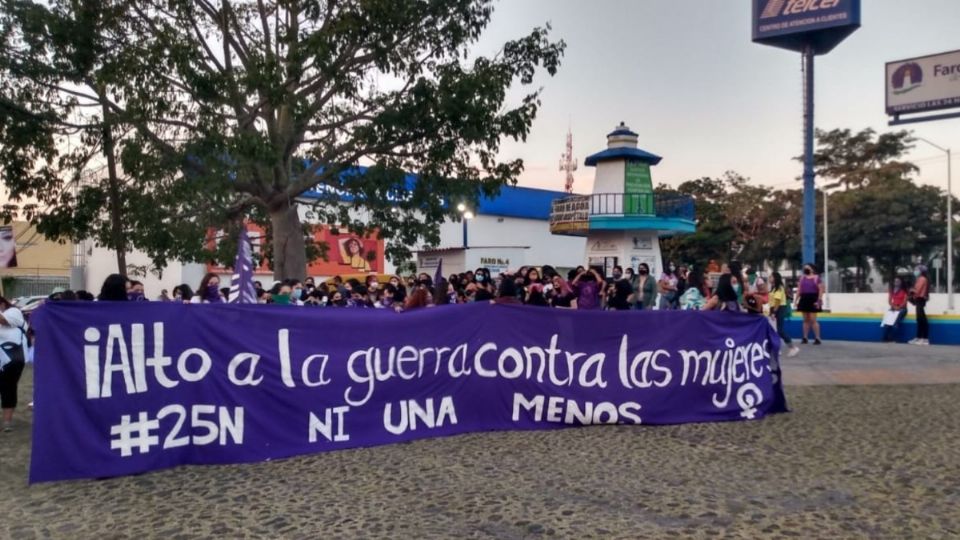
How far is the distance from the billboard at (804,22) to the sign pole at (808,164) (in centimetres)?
62

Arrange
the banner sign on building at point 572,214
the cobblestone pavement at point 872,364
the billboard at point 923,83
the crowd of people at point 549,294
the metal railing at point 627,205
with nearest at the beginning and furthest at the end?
the crowd of people at point 549,294 → the cobblestone pavement at point 872,364 → the metal railing at point 627,205 → the banner sign on building at point 572,214 → the billboard at point 923,83

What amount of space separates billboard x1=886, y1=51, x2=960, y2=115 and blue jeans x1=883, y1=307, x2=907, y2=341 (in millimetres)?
16693

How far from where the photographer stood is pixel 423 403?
750 centimetres

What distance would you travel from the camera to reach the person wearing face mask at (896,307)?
16.9 meters

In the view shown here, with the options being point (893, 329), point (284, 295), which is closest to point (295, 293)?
point (284, 295)

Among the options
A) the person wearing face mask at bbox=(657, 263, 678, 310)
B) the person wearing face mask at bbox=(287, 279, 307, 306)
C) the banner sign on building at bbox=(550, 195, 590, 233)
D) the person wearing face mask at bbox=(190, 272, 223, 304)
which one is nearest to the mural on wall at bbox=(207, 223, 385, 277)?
the banner sign on building at bbox=(550, 195, 590, 233)

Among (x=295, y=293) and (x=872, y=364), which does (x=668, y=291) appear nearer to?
(x=872, y=364)

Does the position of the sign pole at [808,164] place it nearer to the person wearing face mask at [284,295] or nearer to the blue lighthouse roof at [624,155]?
the blue lighthouse roof at [624,155]

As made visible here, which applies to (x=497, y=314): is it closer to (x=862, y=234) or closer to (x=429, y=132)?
(x=429, y=132)

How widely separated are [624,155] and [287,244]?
15472mm

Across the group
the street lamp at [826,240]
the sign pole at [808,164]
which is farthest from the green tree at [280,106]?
the street lamp at [826,240]

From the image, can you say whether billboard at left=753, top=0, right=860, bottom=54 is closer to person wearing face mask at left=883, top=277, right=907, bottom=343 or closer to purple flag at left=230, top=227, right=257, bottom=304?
person wearing face mask at left=883, top=277, right=907, bottom=343

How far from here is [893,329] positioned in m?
17.5

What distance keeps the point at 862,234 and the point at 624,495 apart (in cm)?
4600
